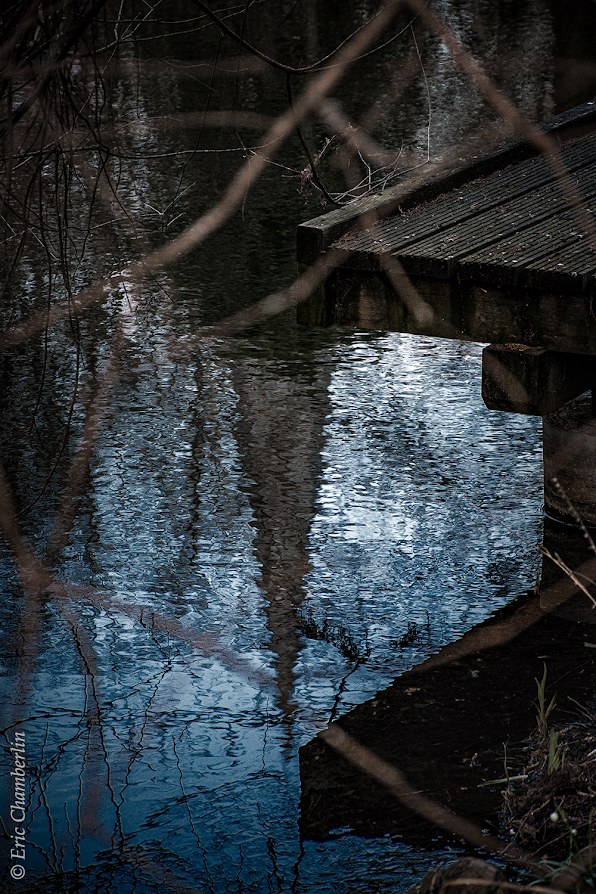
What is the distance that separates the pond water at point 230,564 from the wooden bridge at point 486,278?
646 millimetres

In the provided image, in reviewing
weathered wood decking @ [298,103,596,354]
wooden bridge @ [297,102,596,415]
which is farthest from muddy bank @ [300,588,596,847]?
weathered wood decking @ [298,103,596,354]

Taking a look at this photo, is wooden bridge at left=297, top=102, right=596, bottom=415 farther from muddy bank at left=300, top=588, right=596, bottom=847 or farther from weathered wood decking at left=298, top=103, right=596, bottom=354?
muddy bank at left=300, top=588, right=596, bottom=847

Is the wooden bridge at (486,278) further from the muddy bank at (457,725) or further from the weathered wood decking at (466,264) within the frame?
the muddy bank at (457,725)

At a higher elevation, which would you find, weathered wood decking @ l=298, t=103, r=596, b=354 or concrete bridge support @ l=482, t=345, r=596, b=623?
weathered wood decking @ l=298, t=103, r=596, b=354

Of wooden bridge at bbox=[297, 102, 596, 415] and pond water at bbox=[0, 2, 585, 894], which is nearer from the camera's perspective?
pond water at bbox=[0, 2, 585, 894]

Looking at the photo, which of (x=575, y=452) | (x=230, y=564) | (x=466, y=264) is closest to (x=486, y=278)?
(x=466, y=264)

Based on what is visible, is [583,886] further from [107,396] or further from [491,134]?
[491,134]

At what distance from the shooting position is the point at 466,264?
344 centimetres

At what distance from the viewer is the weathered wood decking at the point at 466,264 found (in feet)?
11.1

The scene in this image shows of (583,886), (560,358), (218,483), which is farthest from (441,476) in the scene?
(583,886)

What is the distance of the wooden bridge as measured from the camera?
11.1 feet

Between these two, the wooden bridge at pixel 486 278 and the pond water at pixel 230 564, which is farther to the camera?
the wooden bridge at pixel 486 278

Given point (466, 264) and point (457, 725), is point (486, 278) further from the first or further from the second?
point (457, 725)

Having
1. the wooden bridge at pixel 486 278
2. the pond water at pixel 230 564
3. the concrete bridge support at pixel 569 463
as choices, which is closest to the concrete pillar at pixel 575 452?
the concrete bridge support at pixel 569 463
